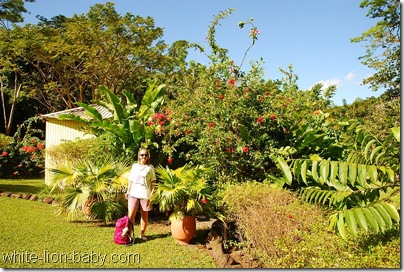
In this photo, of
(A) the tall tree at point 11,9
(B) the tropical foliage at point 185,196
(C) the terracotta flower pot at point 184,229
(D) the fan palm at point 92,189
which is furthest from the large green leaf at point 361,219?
(A) the tall tree at point 11,9

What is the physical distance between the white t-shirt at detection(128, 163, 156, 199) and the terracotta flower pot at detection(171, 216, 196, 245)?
690 mm

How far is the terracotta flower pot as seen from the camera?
5.85 meters

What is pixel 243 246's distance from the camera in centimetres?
527

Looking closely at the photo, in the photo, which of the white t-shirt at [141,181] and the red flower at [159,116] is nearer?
the white t-shirt at [141,181]

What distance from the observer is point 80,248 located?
18.0 feet

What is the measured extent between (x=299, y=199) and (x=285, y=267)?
2.00m

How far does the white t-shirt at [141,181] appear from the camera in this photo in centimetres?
605

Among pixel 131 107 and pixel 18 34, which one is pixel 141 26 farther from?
pixel 131 107

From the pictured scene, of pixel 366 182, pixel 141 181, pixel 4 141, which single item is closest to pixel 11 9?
pixel 4 141

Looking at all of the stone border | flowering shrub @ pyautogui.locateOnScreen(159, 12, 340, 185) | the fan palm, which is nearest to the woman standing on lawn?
the fan palm

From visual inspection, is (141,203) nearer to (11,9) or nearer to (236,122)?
(236,122)

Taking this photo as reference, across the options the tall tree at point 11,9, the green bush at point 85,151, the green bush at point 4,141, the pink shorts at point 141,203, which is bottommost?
the pink shorts at point 141,203

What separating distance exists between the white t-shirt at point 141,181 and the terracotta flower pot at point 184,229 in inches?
27.2

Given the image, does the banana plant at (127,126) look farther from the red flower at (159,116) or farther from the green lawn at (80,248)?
the green lawn at (80,248)
